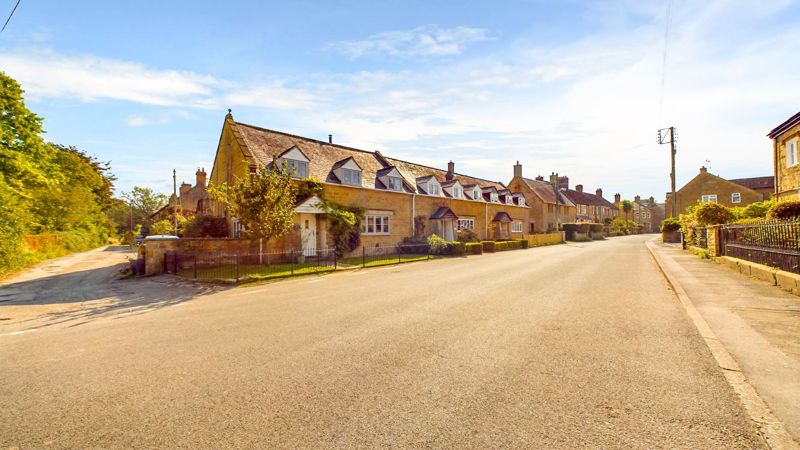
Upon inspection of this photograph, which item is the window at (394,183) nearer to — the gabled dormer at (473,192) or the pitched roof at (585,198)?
the gabled dormer at (473,192)

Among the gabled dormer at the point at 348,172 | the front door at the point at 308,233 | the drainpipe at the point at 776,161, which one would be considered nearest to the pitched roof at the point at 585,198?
the drainpipe at the point at 776,161

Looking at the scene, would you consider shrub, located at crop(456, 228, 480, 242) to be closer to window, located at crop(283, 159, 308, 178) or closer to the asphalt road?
window, located at crop(283, 159, 308, 178)

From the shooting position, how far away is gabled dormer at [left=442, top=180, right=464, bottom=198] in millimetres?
36094

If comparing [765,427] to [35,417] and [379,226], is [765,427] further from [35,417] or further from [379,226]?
[379,226]

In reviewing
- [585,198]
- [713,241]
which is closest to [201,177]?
[713,241]

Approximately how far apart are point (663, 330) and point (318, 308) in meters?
7.09

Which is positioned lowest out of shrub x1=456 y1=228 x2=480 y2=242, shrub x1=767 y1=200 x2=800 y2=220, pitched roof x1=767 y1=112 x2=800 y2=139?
shrub x1=456 y1=228 x2=480 y2=242

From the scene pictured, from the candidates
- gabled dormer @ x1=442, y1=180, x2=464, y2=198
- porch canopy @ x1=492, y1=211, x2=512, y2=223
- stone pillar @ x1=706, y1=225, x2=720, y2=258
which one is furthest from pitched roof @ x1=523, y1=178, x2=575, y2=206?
stone pillar @ x1=706, y1=225, x2=720, y2=258

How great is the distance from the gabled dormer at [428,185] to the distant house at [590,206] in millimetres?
43440

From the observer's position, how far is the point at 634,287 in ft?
38.1

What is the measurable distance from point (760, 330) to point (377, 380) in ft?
21.4

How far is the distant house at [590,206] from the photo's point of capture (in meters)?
71.9

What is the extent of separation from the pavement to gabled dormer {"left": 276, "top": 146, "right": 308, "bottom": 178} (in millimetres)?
19457

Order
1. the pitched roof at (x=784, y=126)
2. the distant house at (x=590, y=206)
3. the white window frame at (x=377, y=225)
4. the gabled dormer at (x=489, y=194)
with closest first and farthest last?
the pitched roof at (x=784, y=126) → the white window frame at (x=377, y=225) → the gabled dormer at (x=489, y=194) → the distant house at (x=590, y=206)
